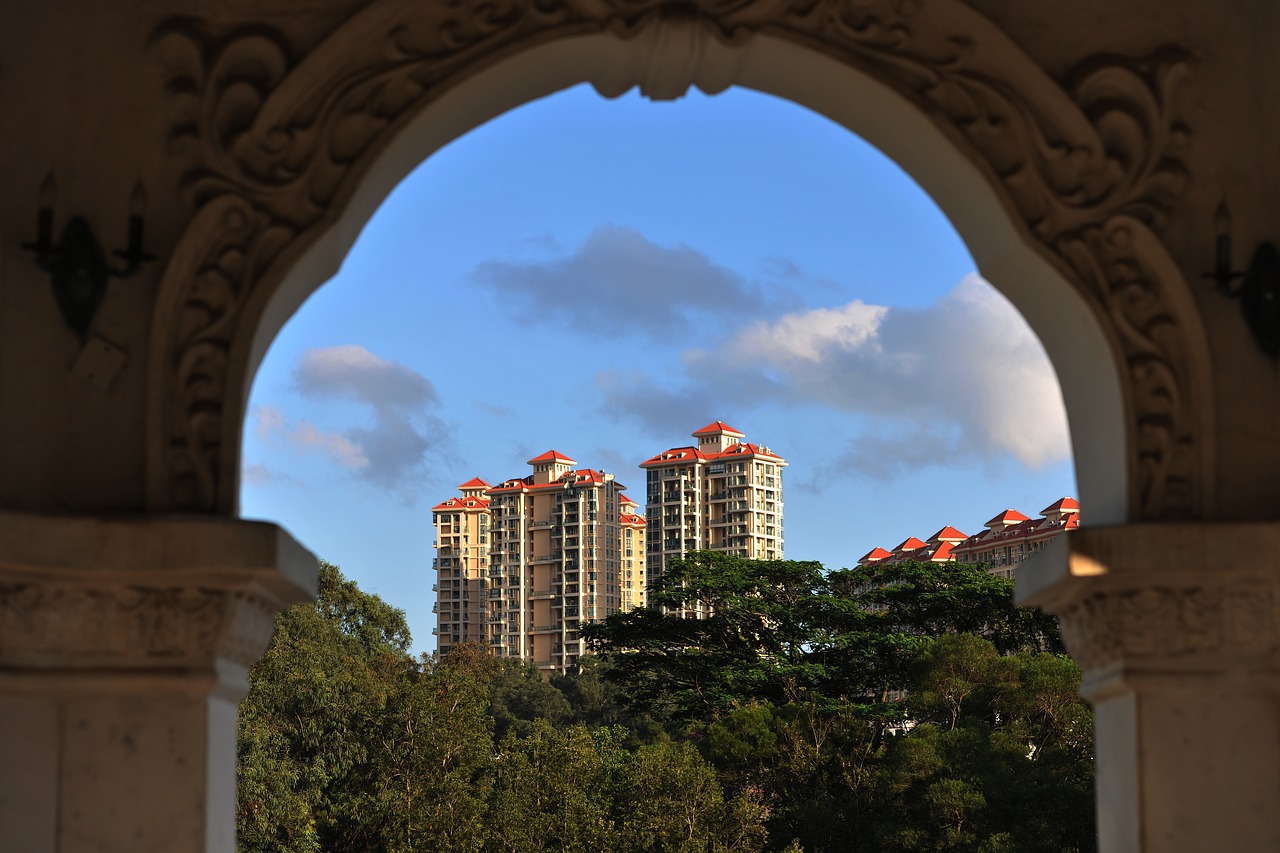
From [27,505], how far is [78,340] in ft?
1.19

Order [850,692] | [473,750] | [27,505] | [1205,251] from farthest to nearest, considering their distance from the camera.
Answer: [850,692]
[473,750]
[1205,251]
[27,505]

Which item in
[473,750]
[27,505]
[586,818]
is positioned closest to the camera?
[27,505]

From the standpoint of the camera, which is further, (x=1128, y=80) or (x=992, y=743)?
(x=992, y=743)

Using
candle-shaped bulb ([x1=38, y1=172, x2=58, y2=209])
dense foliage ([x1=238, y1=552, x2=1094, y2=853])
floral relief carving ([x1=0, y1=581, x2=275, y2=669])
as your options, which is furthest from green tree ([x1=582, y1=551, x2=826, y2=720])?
candle-shaped bulb ([x1=38, y1=172, x2=58, y2=209])

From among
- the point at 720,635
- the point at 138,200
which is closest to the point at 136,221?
the point at 138,200

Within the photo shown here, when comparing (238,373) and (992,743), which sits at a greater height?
(238,373)

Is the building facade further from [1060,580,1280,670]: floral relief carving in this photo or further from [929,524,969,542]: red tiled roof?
[1060,580,1280,670]: floral relief carving

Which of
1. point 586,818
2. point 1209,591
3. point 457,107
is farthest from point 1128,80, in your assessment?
point 586,818

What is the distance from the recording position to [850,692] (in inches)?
1104

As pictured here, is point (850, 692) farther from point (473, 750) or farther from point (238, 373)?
point (238, 373)

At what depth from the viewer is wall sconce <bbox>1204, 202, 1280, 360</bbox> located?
3275 millimetres

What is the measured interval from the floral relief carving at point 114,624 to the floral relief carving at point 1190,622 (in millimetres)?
1922

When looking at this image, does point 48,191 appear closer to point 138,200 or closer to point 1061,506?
point 138,200

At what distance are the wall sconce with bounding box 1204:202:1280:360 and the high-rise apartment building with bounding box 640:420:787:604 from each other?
213ft
